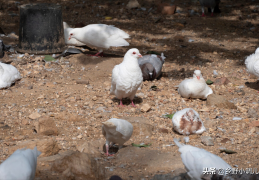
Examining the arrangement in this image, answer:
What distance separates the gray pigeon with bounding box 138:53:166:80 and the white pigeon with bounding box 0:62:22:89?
95.0 inches

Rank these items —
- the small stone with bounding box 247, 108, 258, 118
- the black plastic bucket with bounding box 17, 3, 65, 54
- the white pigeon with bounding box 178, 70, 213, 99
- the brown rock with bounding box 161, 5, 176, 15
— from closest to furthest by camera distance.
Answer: the small stone with bounding box 247, 108, 258, 118 < the white pigeon with bounding box 178, 70, 213, 99 < the black plastic bucket with bounding box 17, 3, 65, 54 < the brown rock with bounding box 161, 5, 176, 15

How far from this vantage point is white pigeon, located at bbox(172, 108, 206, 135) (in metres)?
4.39

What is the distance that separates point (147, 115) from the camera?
512 centimetres

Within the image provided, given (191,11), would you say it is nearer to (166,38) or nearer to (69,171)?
(166,38)

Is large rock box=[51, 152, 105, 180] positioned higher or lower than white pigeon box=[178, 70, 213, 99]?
lower

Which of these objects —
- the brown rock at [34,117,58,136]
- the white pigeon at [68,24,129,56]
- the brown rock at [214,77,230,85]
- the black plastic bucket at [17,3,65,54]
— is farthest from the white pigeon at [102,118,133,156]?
the black plastic bucket at [17,3,65,54]

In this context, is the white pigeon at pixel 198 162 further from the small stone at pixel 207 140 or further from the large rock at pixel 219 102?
the large rock at pixel 219 102

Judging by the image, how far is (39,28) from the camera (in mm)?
7258

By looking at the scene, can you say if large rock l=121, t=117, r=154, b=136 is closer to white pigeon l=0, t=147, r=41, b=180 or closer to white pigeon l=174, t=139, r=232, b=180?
white pigeon l=174, t=139, r=232, b=180

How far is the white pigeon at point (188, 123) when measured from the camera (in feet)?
14.4

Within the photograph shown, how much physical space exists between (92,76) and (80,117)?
183cm

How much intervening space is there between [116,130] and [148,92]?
2.52m

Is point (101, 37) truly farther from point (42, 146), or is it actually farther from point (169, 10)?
point (169, 10)

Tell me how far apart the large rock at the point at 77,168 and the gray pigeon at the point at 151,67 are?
10.7 ft
